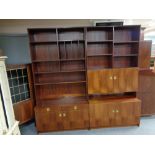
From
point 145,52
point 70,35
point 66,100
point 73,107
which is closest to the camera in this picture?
point 73,107

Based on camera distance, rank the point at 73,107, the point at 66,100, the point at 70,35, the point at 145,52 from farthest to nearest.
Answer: the point at 145,52 → the point at 66,100 → the point at 70,35 → the point at 73,107

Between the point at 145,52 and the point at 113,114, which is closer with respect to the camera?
the point at 113,114

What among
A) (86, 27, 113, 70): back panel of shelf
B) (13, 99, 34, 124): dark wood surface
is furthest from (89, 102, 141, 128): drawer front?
(13, 99, 34, 124): dark wood surface

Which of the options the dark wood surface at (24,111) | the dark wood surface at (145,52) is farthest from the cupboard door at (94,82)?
the dark wood surface at (24,111)

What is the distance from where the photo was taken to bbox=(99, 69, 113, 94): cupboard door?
2.73 metres

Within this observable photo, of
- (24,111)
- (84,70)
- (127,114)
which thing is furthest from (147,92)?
(24,111)

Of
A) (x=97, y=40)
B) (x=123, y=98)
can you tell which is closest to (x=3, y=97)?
(x=97, y=40)

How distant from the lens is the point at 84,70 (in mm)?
2752

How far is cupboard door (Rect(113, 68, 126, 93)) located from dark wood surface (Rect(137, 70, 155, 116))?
458mm

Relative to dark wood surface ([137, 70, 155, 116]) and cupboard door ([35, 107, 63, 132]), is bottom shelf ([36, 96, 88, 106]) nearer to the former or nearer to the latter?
cupboard door ([35, 107, 63, 132])

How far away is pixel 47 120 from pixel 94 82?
49.4 inches

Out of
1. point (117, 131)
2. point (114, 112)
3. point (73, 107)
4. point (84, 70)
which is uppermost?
point (84, 70)

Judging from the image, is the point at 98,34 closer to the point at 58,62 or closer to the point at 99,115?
the point at 58,62
